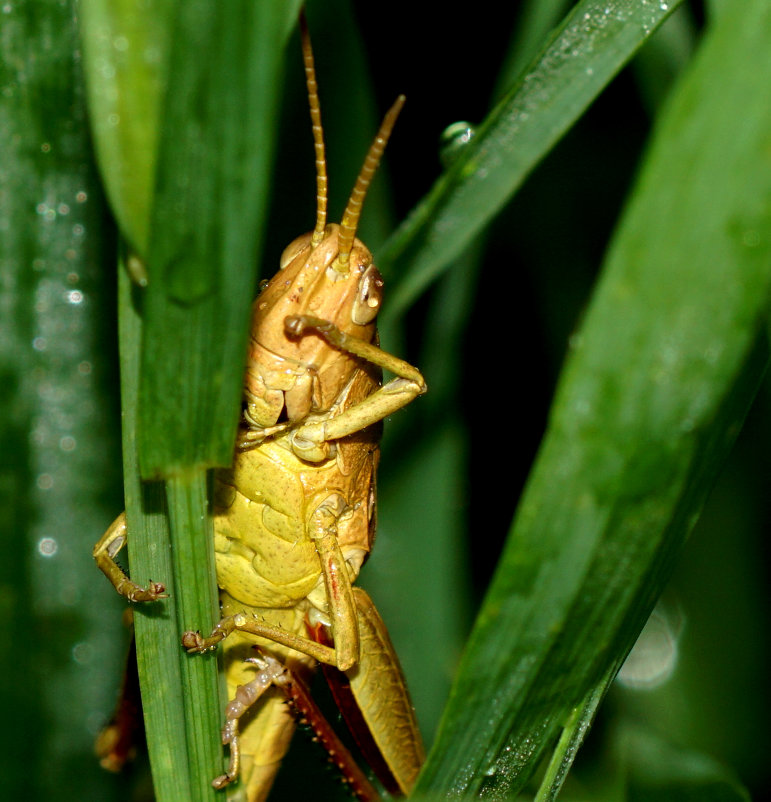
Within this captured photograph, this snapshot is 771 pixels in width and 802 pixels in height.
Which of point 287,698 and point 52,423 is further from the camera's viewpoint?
point 52,423

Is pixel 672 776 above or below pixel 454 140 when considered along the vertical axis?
below

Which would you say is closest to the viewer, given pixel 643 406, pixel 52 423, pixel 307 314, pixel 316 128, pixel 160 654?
pixel 643 406

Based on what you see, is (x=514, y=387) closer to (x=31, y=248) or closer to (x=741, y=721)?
(x=741, y=721)

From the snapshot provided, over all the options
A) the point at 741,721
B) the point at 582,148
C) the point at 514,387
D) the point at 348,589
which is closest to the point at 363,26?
the point at 582,148

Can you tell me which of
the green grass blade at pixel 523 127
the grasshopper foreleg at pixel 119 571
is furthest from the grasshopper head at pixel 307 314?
the grasshopper foreleg at pixel 119 571

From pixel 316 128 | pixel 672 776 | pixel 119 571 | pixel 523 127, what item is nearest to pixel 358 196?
pixel 316 128

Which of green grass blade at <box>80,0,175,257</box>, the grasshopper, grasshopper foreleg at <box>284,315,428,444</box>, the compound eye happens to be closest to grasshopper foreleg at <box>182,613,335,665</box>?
the grasshopper

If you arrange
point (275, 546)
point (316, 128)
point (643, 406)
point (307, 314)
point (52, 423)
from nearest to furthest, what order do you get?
point (643, 406), point (316, 128), point (307, 314), point (275, 546), point (52, 423)

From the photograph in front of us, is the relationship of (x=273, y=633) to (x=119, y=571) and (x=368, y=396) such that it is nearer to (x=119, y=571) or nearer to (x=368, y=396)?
(x=119, y=571)

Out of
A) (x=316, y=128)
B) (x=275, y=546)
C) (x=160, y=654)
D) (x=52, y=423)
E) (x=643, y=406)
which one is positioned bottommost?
(x=643, y=406)
